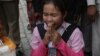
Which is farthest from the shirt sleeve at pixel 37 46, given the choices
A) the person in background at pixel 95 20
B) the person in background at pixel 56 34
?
the person in background at pixel 95 20

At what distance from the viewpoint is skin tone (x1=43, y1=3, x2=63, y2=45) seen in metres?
2.33

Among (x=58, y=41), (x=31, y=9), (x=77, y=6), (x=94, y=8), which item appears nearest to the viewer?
(x=58, y=41)

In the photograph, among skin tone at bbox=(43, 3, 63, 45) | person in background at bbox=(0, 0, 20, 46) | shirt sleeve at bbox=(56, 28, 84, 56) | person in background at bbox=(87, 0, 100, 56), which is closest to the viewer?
skin tone at bbox=(43, 3, 63, 45)

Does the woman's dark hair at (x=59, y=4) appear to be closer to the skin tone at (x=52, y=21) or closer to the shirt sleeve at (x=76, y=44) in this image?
the skin tone at (x=52, y=21)

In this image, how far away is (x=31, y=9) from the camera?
9.92 feet

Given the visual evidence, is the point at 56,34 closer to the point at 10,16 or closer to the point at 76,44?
the point at 76,44

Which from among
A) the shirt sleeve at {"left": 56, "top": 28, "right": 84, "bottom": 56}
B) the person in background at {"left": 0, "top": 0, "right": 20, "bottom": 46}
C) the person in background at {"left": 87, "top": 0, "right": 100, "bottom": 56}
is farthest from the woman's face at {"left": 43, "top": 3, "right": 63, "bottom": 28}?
the person in background at {"left": 0, "top": 0, "right": 20, "bottom": 46}

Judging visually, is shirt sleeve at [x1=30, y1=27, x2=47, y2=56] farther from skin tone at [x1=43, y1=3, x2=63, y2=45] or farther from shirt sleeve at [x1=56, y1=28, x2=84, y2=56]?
shirt sleeve at [x1=56, y1=28, x2=84, y2=56]

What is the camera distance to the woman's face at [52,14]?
7.77 feet

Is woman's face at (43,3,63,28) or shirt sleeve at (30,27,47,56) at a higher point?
woman's face at (43,3,63,28)

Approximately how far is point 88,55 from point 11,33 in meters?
0.85

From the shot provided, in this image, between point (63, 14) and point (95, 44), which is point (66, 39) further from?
point (95, 44)

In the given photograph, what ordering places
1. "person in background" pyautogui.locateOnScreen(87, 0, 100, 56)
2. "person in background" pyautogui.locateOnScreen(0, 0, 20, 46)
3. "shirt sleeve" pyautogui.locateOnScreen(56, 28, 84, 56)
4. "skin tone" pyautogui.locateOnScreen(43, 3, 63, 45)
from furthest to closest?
1. "person in background" pyautogui.locateOnScreen(0, 0, 20, 46)
2. "person in background" pyautogui.locateOnScreen(87, 0, 100, 56)
3. "shirt sleeve" pyautogui.locateOnScreen(56, 28, 84, 56)
4. "skin tone" pyautogui.locateOnScreen(43, 3, 63, 45)

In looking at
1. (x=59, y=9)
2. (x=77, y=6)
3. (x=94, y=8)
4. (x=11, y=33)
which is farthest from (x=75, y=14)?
(x=11, y=33)
